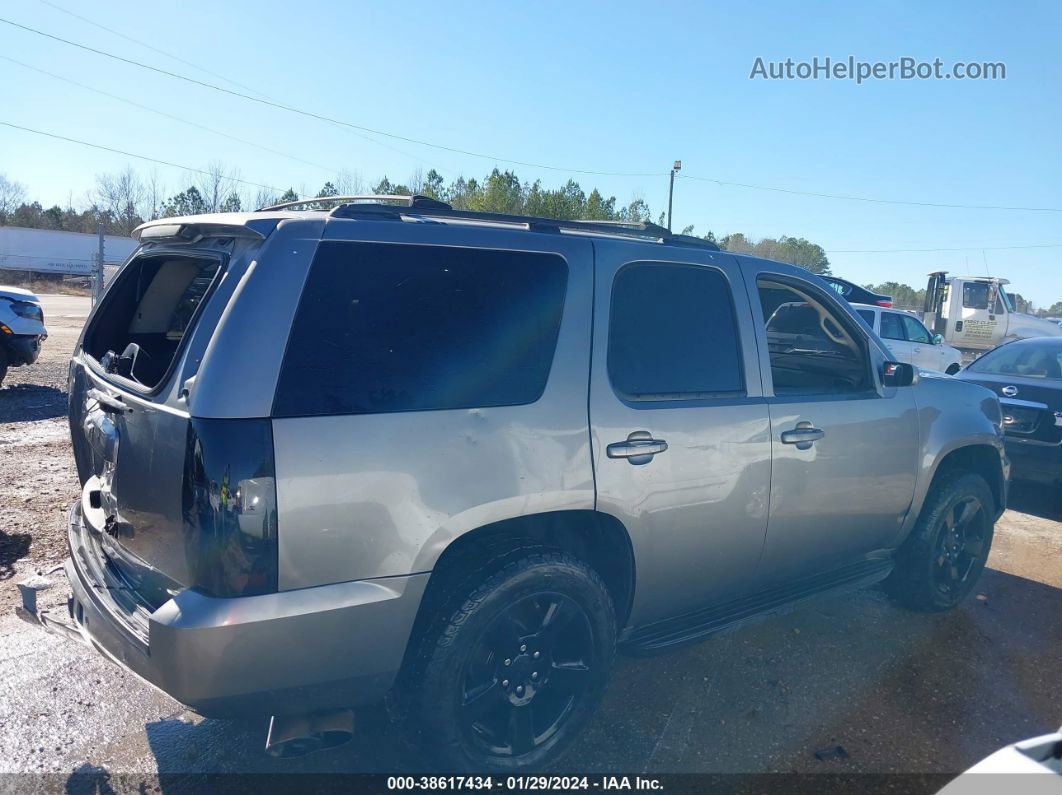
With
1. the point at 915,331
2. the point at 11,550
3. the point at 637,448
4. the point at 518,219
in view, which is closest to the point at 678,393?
the point at 637,448

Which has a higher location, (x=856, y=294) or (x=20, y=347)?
(x=856, y=294)

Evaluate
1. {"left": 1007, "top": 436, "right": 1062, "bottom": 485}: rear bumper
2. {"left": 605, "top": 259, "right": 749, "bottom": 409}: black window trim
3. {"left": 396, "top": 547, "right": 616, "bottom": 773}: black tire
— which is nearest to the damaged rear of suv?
{"left": 396, "top": 547, "right": 616, "bottom": 773}: black tire

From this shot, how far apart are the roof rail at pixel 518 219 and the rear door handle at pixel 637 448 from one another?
91 centimetres

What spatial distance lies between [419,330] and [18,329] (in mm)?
9047

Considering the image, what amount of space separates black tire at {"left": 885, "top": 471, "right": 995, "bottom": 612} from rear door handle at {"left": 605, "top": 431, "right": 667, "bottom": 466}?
2264 mm

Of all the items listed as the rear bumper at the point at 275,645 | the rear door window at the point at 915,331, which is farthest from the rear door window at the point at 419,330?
the rear door window at the point at 915,331

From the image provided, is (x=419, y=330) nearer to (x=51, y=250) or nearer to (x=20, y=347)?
(x=20, y=347)

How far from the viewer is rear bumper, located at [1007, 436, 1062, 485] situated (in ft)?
22.3

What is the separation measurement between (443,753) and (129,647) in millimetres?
1090

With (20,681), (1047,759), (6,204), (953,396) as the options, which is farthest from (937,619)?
(6,204)

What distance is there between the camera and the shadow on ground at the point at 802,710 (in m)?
3.11

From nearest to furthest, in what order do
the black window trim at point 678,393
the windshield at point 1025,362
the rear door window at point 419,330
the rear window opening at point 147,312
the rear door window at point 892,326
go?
the rear door window at point 419,330 < the black window trim at point 678,393 < the rear window opening at point 147,312 < the windshield at point 1025,362 < the rear door window at point 892,326

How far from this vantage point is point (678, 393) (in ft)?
10.8

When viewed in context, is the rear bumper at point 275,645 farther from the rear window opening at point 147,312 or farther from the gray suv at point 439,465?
the rear window opening at point 147,312
